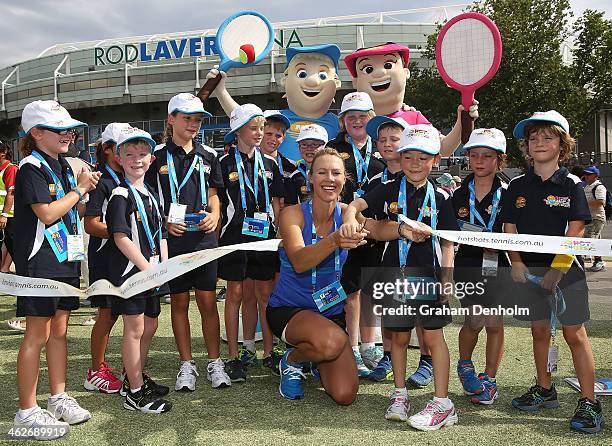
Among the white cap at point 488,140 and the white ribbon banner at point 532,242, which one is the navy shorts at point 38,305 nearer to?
the white ribbon banner at point 532,242

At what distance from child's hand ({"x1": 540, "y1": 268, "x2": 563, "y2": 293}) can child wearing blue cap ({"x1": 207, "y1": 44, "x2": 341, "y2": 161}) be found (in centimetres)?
330

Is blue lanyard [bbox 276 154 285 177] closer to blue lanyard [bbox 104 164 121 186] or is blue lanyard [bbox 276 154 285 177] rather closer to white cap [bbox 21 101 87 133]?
blue lanyard [bbox 104 164 121 186]

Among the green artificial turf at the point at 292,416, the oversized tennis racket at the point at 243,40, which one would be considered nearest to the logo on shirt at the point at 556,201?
the green artificial turf at the point at 292,416

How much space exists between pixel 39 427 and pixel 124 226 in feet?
3.93

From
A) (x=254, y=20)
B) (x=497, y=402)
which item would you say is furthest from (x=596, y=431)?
(x=254, y=20)

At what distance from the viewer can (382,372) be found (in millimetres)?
4293

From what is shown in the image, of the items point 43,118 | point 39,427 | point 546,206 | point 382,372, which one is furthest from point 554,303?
point 43,118

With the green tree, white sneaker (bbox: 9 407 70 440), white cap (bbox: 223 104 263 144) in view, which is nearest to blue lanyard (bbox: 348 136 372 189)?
white cap (bbox: 223 104 263 144)

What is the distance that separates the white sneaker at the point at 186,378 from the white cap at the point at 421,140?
206 centimetres

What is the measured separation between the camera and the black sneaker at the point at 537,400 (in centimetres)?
366

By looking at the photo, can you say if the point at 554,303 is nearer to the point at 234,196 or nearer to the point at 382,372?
the point at 382,372

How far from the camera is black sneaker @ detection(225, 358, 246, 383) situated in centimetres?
421

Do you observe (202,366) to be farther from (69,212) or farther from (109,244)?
(69,212)

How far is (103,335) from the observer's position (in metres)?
4.13
